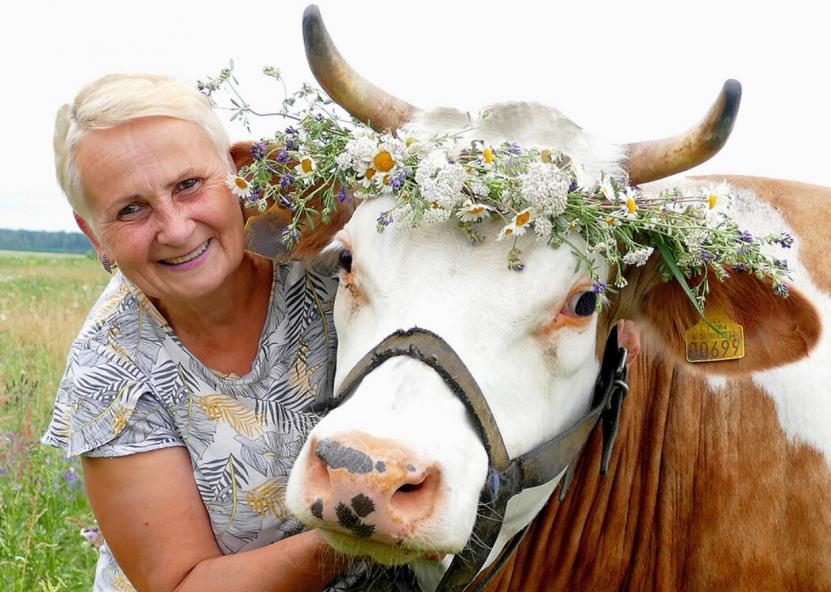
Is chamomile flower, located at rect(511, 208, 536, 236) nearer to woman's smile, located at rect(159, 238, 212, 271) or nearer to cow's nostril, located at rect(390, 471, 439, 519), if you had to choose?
cow's nostril, located at rect(390, 471, 439, 519)

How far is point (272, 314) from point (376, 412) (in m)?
1.42

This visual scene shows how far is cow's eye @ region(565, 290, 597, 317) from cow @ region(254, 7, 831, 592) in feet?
0.07

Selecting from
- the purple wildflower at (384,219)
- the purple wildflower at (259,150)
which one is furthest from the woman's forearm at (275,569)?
the purple wildflower at (259,150)

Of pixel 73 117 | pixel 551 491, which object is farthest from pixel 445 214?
pixel 73 117

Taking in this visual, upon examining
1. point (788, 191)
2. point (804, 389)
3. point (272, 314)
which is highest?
point (788, 191)

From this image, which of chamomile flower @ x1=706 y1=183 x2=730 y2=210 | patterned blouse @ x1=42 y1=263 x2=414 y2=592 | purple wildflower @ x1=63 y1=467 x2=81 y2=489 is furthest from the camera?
purple wildflower @ x1=63 y1=467 x2=81 y2=489

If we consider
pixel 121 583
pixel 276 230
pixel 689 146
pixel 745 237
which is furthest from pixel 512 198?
pixel 121 583

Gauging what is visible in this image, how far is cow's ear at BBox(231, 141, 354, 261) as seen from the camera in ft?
11.7

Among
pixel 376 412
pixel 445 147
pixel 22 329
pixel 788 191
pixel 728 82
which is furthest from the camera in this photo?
pixel 22 329

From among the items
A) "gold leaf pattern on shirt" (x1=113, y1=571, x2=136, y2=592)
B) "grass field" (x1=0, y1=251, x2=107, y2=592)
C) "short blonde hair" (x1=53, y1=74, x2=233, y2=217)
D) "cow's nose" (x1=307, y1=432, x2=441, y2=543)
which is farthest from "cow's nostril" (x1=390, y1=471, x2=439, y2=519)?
"grass field" (x1=0, y1=251, x2=107, y2=592)

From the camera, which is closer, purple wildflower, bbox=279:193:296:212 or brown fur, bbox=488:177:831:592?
purple wildflower, bbox=279:193:296:212

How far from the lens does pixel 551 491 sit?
329 centimetres

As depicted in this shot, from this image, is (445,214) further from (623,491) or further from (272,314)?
(623,491)

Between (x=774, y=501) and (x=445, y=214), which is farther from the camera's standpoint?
(x=774, y=501)
